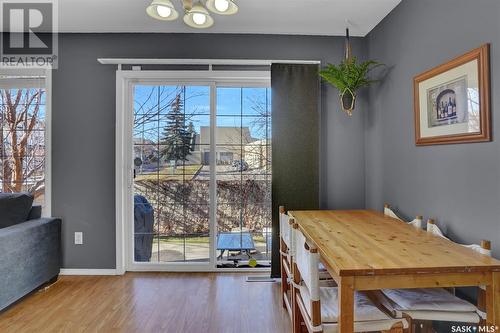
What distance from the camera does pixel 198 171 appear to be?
3201mm

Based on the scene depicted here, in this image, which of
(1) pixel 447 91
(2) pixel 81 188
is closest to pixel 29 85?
(2) pixel 81 188

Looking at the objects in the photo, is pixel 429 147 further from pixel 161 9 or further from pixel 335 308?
pixel 161 9

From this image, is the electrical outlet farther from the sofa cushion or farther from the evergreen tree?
the evergreen tree

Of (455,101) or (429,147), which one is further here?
(429,147)

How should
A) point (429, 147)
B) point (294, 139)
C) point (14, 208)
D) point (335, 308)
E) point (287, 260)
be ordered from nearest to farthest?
1. point (335, 308)
2. point (429, 147)
3. point (287, 260)
4. point (14, 208)
5. point (294, 139)

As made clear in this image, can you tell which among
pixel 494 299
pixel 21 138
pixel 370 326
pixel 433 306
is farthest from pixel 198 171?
pixel 494 299

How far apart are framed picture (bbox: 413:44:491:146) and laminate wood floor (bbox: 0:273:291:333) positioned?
5.56ft

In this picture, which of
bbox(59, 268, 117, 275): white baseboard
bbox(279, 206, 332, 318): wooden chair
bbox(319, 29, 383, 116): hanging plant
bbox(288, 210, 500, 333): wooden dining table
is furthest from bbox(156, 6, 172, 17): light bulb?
bbox(59, 268, 117, 275): white baseboard

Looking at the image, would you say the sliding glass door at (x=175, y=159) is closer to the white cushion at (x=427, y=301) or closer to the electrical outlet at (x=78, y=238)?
the electrical outlet at (x=78, y=238)

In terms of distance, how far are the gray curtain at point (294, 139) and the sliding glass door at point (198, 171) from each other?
0.78 feet

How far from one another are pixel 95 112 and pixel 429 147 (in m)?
3.04

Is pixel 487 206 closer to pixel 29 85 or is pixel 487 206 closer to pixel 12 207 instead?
pixel 12 207

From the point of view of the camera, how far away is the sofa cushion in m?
2.58

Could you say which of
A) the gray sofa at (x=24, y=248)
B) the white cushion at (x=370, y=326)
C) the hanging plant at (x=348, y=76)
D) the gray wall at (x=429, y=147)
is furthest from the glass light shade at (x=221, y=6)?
the gray sofa at (x=24, y=248)
